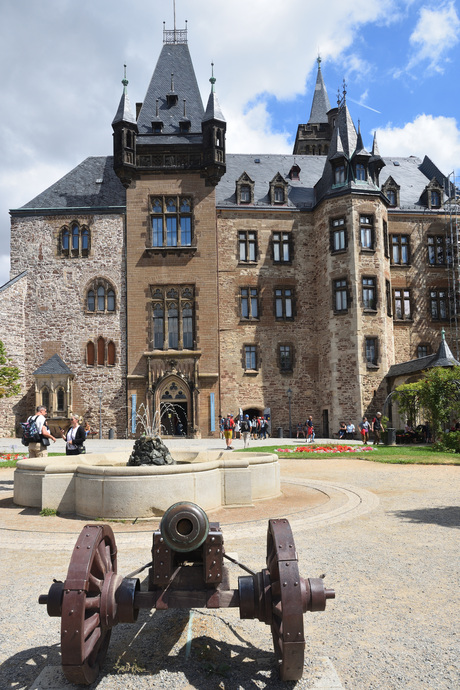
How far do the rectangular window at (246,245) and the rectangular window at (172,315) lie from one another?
4290 mm

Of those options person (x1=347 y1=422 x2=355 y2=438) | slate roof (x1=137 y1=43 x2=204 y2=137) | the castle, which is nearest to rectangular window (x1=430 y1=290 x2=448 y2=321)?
the castle

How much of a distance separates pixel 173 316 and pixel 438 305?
1807 centimetres

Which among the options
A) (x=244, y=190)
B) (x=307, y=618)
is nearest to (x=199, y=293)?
(x=244, y=190)

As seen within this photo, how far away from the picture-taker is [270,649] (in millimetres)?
3865

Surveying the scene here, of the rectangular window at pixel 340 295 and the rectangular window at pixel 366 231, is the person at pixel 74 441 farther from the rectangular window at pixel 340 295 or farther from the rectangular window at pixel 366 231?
the rectangular window at pixel 366 231

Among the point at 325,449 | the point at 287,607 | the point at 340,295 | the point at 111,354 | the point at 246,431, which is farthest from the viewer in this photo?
the point at 111,354

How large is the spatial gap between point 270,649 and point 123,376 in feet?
101

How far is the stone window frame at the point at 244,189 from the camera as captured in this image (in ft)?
119

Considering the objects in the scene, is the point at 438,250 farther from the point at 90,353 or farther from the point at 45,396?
the point at 45,396

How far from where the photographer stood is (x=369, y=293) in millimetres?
33281

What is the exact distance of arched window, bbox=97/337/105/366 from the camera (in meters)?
34.2

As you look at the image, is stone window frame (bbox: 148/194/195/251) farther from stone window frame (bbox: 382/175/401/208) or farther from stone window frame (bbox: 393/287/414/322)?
stone window frame (bbox: 393/287/414/322)

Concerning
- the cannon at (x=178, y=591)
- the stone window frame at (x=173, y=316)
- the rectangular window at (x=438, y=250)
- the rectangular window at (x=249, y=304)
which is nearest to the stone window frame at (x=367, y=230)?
the rectangular window at (x=438, y=250)

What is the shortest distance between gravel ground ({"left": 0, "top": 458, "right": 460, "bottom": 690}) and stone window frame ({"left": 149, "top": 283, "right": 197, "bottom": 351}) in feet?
84.0
